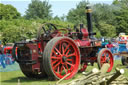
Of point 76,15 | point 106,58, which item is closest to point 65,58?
point 106,58

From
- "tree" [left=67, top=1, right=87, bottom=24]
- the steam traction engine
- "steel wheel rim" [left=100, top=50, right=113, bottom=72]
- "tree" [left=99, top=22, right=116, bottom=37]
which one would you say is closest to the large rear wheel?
the steam traction engine

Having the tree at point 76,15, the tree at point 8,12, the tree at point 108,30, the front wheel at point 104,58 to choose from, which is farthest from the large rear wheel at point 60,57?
the tree at point 76,15

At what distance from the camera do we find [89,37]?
10.5 m

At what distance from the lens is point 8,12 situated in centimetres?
4781

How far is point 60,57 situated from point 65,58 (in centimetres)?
19

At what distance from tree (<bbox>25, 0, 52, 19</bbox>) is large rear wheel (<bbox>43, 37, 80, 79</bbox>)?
131ft

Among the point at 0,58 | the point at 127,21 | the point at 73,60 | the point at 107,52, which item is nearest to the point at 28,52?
the point at 73,60

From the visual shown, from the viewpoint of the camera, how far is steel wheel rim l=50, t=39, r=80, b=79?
8.12 m

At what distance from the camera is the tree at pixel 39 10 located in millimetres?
48344

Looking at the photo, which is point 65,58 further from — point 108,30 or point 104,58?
point 108,30

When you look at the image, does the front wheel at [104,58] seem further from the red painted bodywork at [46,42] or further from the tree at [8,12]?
the tree at [8,12]

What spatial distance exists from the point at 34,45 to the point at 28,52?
298 mm

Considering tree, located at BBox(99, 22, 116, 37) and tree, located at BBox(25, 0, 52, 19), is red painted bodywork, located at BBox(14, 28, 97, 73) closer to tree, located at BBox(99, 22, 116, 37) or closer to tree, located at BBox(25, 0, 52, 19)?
tree, located at BBox(99, 22, 116, 37)

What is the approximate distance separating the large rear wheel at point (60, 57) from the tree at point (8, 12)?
126 feet
